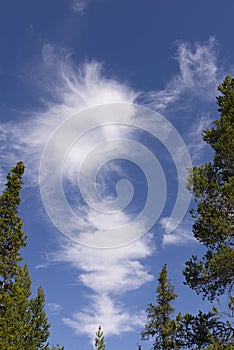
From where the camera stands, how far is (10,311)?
2317 cm

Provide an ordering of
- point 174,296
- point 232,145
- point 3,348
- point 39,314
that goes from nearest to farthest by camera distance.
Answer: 1. point 232,145
2. point 3,348
3. point 174,296
4. point 39,314

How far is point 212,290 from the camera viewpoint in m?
15.1

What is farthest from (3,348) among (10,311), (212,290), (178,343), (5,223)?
(212,290)

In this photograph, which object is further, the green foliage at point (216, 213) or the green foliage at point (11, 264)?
the green foliage at point (11, 264)

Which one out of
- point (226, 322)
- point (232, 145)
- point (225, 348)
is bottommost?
point (225, 348)

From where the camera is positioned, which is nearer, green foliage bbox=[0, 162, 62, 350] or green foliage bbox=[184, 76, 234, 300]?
green foliage bbox=[184, 76, 234, 300]

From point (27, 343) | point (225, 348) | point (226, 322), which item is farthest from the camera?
point (27, 343)

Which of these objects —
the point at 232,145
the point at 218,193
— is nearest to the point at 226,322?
the point at 218,193

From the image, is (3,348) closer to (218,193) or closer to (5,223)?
(5,223)

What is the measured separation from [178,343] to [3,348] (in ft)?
42.6

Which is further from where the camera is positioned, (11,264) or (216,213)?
(11,264)

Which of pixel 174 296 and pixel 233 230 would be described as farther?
pixel 174 296

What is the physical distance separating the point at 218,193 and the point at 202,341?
6423 millimetres

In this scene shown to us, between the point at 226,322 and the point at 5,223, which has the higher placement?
the point at 5,223
